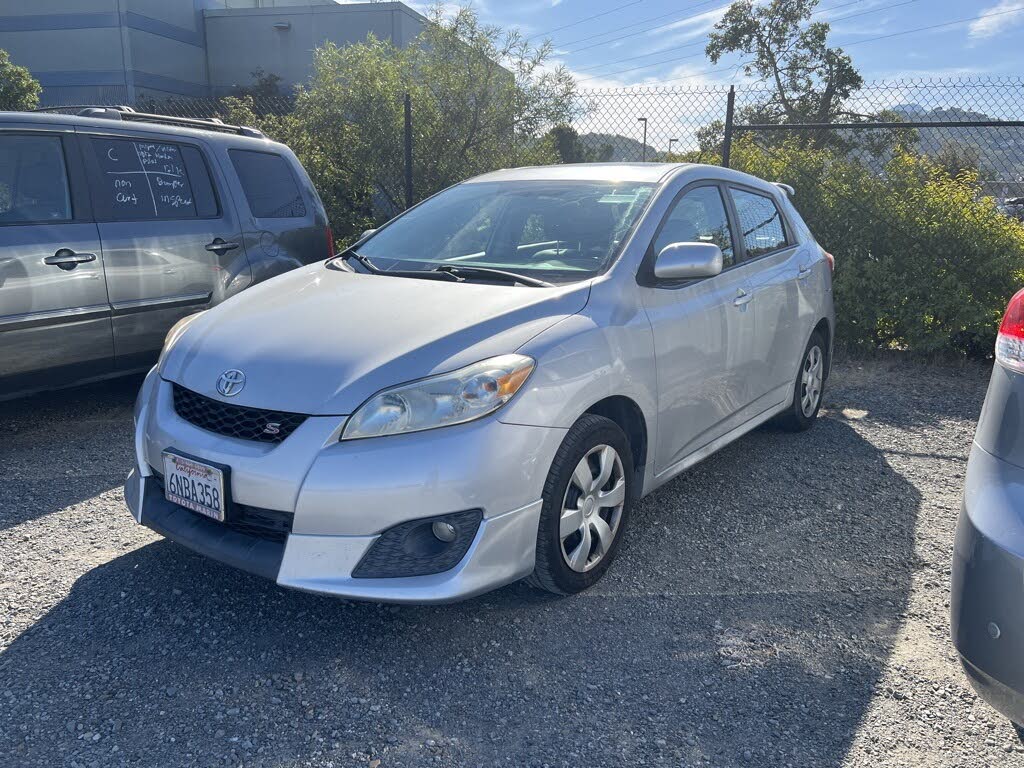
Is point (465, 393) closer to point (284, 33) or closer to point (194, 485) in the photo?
point (194, 485)

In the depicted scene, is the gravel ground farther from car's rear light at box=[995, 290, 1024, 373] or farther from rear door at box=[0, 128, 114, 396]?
car's rear light at box=[995, 290, 1024, 373]

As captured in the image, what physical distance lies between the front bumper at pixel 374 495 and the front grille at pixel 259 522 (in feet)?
0.10

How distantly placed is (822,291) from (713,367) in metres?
1.74

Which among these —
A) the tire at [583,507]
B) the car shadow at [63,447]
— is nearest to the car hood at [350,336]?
the tire at [583,507]

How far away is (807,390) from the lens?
Answer: 5141 mm

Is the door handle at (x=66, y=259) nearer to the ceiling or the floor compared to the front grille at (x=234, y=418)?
nearer to the ceiling

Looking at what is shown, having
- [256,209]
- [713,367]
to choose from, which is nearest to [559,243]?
[713,367]

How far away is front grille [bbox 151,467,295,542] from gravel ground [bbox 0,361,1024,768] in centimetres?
39

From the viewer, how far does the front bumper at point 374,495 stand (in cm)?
255

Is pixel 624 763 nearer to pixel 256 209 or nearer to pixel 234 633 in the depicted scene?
pixel 234 633

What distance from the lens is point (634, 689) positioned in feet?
8.59

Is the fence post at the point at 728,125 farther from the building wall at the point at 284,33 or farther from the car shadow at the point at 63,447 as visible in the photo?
the building wall at the point at 284,33

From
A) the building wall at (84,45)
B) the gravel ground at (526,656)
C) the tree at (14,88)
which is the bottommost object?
the gravel ground at (526,656)

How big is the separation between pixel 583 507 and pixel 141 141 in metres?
3.79
